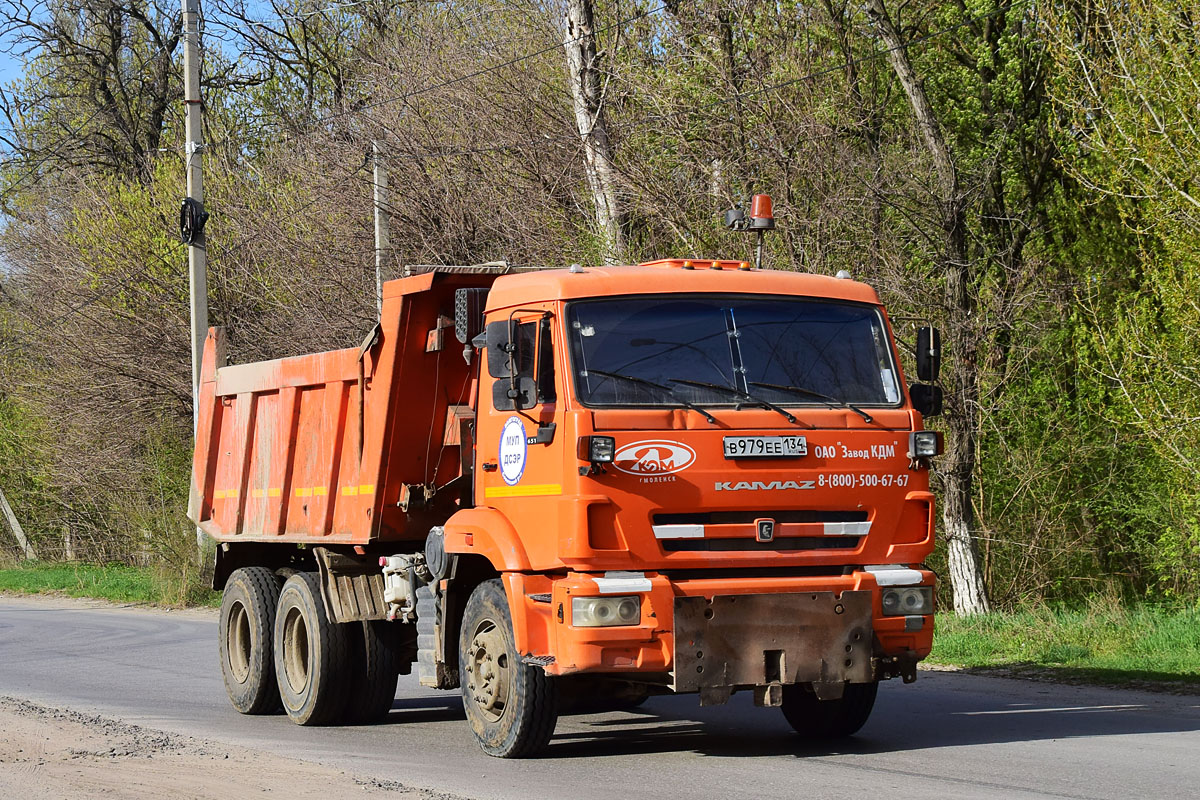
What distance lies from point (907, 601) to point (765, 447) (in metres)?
1.26

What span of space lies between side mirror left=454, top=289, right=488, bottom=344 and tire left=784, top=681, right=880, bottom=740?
2.98 metres

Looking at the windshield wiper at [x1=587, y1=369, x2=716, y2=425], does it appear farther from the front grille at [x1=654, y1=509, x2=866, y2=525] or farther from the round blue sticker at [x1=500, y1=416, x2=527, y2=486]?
the round blue sticker at [x1=500, y1=416, x2=527, y2=486]

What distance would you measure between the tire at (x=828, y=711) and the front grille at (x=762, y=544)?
115 cm

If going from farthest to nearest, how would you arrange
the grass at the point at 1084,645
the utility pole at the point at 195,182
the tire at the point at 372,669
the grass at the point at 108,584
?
the grass at the point at 108,584, the utility pole at the point at 195,182, the grass at the point at 1084,645, the tire at the point at 372,669

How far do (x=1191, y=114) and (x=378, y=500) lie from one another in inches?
362

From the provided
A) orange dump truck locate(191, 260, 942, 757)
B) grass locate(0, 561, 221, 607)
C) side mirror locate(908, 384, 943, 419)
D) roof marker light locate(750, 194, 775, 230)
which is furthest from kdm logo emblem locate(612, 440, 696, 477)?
grass locate(0, 561, 221, 607)

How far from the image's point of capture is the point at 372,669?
11422mm

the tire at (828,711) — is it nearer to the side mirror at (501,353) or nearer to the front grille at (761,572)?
the front grille at (761,572)

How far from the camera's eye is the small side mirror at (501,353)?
8.86 metres

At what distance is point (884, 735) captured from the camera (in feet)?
33.0

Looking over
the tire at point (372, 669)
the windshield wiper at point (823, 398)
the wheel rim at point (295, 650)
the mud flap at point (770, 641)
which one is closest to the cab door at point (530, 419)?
the mud flap at point (770, 641)

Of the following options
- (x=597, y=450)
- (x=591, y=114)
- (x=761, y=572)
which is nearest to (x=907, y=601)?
(x=761, y=572)

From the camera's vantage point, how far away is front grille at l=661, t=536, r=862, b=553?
8656 millimetres

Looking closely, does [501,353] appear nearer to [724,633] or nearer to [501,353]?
[501,353]
